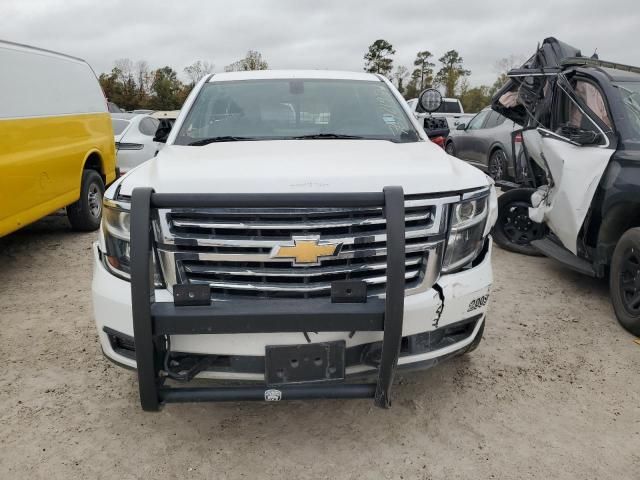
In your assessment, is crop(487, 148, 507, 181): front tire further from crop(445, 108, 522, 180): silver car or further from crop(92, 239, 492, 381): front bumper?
crop(92, 239, 492, 381): front bumper

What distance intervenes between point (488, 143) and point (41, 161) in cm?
772

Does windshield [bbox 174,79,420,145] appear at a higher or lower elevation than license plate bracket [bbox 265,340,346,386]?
higher

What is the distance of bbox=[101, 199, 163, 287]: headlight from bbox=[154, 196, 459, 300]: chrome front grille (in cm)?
24

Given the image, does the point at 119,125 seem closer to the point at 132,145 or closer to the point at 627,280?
the point at 132,145

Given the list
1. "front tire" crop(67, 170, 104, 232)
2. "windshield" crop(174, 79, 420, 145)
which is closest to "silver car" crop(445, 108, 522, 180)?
"windshield" crop(174, 79, 420, 145)

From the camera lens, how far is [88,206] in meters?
6.84

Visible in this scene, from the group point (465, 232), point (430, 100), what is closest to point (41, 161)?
point (430, 100)

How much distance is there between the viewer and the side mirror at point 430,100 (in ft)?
14.0

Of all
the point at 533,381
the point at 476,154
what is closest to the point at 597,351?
the point at 533,381

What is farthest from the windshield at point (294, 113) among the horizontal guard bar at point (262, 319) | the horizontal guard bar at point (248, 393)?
the horizontal guard bar at point (248, 393)

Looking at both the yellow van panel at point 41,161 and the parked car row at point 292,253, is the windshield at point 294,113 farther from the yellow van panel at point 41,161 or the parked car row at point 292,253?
the yellow van panel at point 41,161

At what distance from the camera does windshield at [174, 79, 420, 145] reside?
3600 mm

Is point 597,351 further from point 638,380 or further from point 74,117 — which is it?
point 74,117

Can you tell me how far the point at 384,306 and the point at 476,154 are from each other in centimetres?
924
